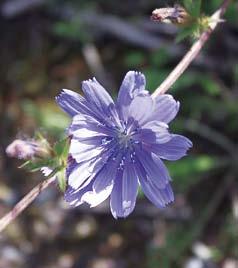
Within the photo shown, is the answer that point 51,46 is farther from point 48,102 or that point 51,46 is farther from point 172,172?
point 172,172

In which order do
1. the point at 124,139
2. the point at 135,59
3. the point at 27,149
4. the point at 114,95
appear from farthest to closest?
the point at 114,95 → the point at 135,59 → the point at 124,139 → the point at 27,149

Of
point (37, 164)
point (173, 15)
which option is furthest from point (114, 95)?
point (37, 164)

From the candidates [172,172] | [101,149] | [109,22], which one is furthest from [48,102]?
[101,149]

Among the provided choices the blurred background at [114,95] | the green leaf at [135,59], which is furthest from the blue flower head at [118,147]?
the green leaf at [135,59]

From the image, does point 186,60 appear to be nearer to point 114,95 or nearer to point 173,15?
point 173,15

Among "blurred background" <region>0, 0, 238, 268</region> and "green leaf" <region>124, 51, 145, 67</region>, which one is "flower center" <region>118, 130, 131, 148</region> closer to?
"blurred background" <region>0, 0, 238, 268</region>

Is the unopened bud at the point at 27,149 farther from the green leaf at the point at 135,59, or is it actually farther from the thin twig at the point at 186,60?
the green leaf at the point at 135,59
